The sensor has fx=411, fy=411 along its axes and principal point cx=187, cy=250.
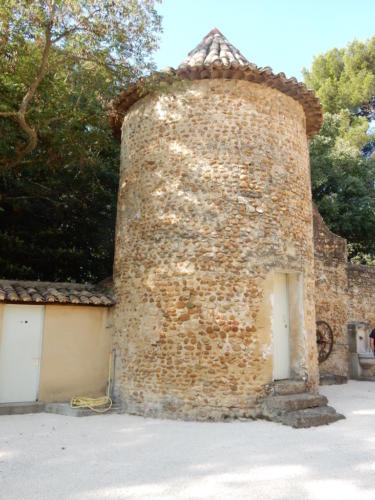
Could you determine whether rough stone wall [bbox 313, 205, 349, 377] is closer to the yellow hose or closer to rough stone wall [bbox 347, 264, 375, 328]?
rough stone wall [bbox 347, 264, 375, 328]

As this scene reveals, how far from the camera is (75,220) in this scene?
13117mm

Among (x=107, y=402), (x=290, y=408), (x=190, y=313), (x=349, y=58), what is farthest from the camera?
(x=349, y=58)

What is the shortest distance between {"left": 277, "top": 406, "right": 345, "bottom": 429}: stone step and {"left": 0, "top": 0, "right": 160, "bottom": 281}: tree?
301 inches

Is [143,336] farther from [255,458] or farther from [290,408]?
[255,458]

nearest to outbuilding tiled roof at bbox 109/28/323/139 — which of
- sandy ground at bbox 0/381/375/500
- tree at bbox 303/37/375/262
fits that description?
sandy ground at bbox 0/381/375/500

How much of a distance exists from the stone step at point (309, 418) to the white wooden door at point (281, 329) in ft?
3.56

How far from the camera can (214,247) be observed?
303 inches

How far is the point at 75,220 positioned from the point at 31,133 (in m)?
4.04

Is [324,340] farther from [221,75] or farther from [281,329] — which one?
[221,75]

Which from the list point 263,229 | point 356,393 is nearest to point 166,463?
point 263,229

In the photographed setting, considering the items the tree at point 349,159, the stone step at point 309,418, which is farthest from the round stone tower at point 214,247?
the tree at point 349,159

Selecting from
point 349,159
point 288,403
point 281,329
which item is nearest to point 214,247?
point 281,329

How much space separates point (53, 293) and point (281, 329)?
4766 millimetres

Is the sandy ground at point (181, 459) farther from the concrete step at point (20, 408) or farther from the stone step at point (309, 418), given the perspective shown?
the concrete step at point (20, 408)
